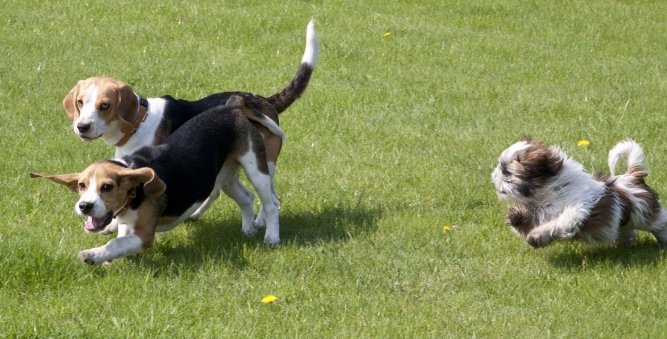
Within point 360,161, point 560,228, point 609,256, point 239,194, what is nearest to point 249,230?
point 239,194

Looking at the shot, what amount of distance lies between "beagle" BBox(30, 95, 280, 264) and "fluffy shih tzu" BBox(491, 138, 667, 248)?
5.90 feet

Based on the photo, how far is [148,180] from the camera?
7.15 meters

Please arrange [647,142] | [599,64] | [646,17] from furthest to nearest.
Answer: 1. [646,17]
2. [599,64]
3. [647,142]

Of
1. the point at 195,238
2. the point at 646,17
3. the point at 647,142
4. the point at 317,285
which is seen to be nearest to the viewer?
the point at 317,285

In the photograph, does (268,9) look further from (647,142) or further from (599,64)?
(647,142)

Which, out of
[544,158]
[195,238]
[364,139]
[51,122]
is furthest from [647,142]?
[51,122]

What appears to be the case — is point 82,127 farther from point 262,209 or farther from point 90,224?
point 262,209

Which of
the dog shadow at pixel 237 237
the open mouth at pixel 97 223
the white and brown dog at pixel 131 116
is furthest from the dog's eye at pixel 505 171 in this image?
the open mouth at pixel 97 223

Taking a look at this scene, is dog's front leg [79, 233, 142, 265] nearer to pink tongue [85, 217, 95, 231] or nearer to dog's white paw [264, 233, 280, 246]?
pink tongue [85, 217, 95, 231]

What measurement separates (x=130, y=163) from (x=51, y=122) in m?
3.50

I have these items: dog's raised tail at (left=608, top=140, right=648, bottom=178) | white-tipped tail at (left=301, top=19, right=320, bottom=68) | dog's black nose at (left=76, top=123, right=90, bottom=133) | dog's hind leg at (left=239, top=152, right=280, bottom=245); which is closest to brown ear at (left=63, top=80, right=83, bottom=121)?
dog's black nose at (left=76, top=123, right=90, bottom=133)

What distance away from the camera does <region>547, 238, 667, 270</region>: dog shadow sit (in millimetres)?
7434

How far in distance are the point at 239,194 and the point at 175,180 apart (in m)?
0.93

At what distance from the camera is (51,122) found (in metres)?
10.7
